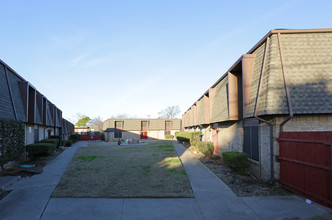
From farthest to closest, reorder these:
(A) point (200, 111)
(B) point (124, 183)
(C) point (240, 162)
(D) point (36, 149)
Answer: (A) point (200, 111), (D) point (36, 149), (C) point (240, 162), (B) point (124, 183)

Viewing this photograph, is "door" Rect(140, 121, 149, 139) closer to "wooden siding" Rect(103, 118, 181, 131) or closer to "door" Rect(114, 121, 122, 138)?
"wooden siding" Rect(103, 118, 181, 131)

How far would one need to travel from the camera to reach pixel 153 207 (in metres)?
6.17

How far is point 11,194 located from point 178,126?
44530 millimetres

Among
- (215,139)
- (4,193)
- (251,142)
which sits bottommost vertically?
(4,193)

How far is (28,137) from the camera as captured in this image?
1580 cm

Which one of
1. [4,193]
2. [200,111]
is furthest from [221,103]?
[4,193]

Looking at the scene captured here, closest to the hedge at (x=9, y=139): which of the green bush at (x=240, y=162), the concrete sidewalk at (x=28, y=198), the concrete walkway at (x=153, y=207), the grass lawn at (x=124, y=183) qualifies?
→ the concrete sidewalk at (x=28, y=198)

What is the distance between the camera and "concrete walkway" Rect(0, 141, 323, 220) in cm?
557

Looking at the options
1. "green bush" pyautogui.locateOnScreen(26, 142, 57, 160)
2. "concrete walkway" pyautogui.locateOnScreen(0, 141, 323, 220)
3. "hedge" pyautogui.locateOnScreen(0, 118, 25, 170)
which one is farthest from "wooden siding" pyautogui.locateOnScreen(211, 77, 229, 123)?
"green bush" pyautogui.locateOnScreen(26, 142, 57, 160)

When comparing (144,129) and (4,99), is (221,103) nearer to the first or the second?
(4,99)

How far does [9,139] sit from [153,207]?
8.14 meters

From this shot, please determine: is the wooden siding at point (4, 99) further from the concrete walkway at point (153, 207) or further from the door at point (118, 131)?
the door at point (118, 131)

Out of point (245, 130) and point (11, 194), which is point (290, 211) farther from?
point (11, 194)

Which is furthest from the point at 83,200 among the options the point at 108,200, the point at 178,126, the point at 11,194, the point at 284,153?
the point at 178,126
